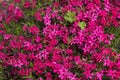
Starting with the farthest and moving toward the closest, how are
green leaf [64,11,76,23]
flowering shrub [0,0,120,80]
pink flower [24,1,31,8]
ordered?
→ 1. pink flower [24,1,31,8]
2. green leaf [64,11,76,23]
3. flowering shrub [0,0,120,80]

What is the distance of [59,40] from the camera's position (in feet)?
15.7

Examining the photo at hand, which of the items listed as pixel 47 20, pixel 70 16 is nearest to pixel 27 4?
pixel 47 20

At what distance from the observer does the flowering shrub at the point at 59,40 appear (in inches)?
171

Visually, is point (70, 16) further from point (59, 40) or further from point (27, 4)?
point (27, 4)

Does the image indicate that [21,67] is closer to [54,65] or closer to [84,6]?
[54,65]

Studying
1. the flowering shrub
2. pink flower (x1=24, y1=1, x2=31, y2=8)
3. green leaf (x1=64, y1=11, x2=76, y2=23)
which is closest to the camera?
the flowering shrub

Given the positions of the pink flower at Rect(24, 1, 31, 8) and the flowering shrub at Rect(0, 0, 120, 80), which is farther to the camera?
the pink flower at Rect(24, 1, 31, 8)

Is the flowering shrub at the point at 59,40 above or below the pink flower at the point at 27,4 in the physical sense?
below

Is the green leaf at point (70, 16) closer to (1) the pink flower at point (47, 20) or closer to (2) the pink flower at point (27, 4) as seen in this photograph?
(1) the pink flower at point (47, 20)

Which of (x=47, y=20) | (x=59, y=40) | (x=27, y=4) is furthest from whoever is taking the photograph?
(x=27, y=4)

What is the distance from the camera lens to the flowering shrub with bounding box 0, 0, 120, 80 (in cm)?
434

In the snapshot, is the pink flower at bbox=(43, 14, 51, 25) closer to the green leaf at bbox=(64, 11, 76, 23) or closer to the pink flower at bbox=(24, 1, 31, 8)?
the green leaf at bbox=(64, 11, 76, 23)

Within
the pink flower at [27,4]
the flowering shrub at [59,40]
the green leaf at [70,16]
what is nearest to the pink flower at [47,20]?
the flowering shrub at [59,40]

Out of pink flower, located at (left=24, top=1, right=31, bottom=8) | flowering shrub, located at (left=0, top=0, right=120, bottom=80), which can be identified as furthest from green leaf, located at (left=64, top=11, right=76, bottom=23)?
pink flower, located at (left=24, top=1, right=31, bottom=8)
